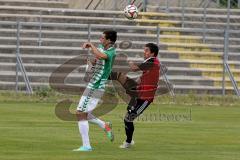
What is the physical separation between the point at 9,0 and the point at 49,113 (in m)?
16.6

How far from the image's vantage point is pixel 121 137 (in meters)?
21.1

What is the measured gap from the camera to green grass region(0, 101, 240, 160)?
17.1 meters

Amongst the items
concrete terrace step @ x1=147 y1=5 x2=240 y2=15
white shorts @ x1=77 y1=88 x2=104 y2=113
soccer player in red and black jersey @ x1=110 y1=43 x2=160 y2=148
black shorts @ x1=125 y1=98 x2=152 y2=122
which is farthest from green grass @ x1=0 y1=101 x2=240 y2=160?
concrete terrace step @ x1=147 y1=5 x2=240 y2=15

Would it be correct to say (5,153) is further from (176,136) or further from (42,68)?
(42,68)

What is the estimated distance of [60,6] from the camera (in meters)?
45.0

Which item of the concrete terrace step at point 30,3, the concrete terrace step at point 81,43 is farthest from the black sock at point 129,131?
the concrete terrace step at point 30,3

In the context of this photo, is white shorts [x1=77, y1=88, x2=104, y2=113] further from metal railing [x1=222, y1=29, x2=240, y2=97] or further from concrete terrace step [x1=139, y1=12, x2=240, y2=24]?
concrete terrace step [x1=139, y1=12, x2=240, y2=24]

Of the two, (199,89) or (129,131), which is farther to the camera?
(199,89)

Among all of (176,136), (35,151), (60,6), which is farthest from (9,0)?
(35,151)

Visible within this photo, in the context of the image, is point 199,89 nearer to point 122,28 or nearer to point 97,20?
point 122,28

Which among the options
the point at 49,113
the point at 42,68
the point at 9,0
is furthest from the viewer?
the point at 9,0

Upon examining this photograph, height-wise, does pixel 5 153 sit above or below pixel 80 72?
above

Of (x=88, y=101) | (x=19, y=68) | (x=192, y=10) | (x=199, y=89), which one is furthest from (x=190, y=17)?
(x=88, y=101)

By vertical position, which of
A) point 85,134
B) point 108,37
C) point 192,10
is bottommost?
point 192,10
